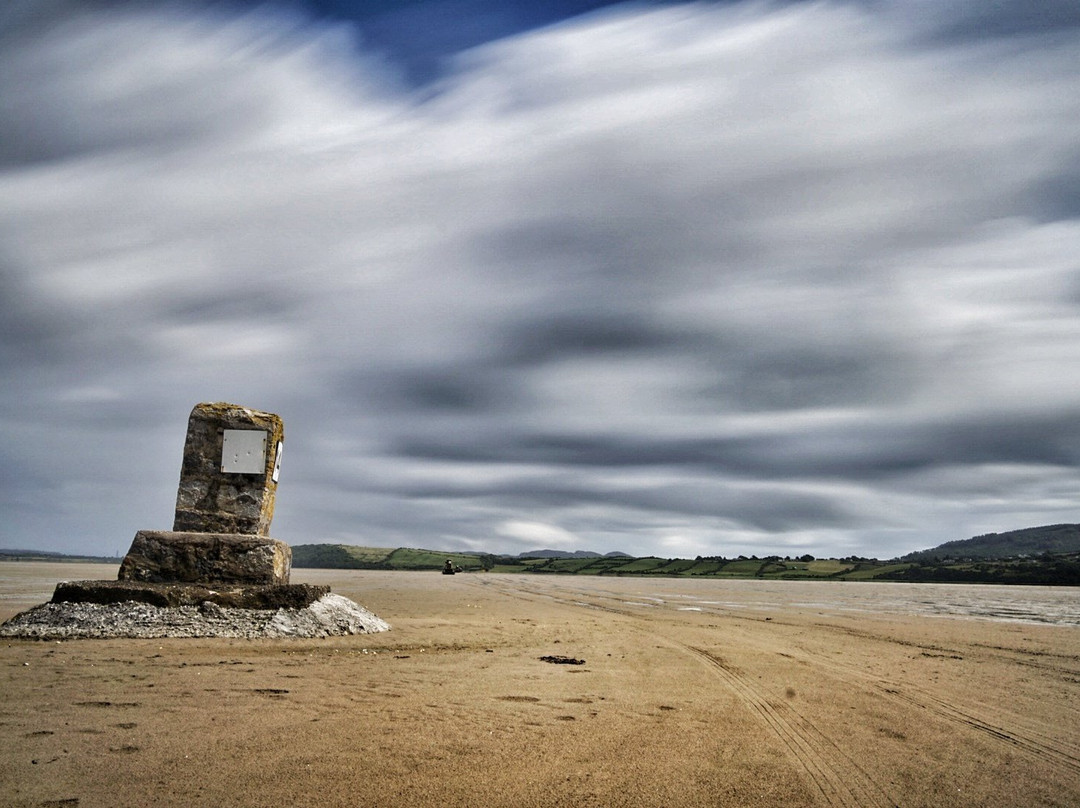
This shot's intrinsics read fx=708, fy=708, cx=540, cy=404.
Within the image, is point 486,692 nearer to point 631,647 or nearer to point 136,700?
point 136,700

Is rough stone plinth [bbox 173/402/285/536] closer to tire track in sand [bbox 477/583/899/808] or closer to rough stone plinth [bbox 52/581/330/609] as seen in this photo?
rough stone plinth [bbox 52/581/330/609]

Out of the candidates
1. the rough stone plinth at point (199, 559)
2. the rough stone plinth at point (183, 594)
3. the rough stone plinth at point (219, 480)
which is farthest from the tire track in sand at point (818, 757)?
the rough stone plinth at point (219, 480)

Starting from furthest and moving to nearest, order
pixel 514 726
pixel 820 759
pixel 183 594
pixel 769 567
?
pixel 769 567 → pixel 183 594 → pixel 514 726 → pixel 820 759

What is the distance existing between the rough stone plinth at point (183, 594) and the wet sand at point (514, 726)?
1.24 metres

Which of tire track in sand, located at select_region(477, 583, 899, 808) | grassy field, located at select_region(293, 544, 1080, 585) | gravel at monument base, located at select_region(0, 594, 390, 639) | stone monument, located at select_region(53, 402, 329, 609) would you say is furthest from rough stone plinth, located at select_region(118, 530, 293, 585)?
grassy field, located at select_region(293, 544, 1080, 585)

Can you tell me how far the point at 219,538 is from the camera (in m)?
12.6

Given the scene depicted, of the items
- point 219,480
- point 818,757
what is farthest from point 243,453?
point 818,757

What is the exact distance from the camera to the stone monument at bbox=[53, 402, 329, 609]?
1160cm

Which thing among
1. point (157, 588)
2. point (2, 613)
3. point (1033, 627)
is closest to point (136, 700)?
point (157, 588)

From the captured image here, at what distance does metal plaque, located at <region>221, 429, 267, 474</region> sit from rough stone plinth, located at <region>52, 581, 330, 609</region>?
7.49 ft

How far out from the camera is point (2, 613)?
47.5 feet

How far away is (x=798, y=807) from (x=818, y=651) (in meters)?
8.86

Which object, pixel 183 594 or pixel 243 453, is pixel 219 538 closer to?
pixel 183 594

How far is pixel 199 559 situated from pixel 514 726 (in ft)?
27.9
